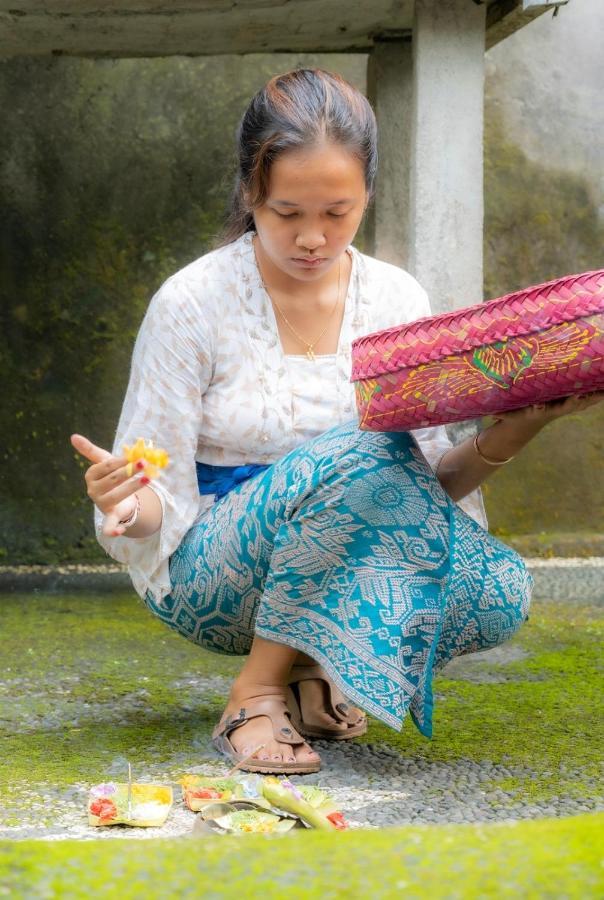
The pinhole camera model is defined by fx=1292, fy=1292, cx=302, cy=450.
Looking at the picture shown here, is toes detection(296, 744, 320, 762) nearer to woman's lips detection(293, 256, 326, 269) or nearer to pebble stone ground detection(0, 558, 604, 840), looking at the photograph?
pebble stone ground detection(0, 558, 604, 840)

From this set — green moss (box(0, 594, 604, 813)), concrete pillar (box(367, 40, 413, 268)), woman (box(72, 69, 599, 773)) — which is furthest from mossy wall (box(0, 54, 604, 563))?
woman (box(72, 69, 599, 773))

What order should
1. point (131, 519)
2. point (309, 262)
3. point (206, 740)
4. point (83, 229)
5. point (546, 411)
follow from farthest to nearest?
point (83, 229) → point (206, 740) → point (309, 262) → point (131, 519) → point (546, 411)

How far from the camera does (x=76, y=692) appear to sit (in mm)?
3027

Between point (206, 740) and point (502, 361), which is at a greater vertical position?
point (502, 361)

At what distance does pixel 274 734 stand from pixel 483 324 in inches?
34.0

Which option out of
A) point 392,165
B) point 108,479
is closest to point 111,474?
point 108,479

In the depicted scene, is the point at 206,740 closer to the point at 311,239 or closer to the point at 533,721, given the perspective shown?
the point at 533,721

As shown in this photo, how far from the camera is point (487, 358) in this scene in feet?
6.99

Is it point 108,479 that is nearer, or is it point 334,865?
point 334,865

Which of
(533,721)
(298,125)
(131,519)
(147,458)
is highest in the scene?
(298,125)

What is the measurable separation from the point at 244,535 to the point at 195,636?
0.97 feet

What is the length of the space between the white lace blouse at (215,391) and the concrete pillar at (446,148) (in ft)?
4.50

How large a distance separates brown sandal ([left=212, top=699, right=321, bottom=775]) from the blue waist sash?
1.39 ft

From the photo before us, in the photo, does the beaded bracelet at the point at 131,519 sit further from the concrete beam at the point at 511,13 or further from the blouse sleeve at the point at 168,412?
the concrete beam at the point at 511,13
